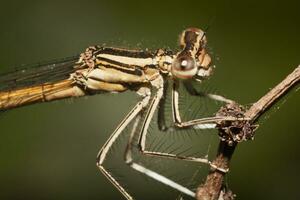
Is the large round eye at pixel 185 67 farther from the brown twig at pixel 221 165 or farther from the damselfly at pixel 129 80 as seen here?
the brown twig at pixel 221 165

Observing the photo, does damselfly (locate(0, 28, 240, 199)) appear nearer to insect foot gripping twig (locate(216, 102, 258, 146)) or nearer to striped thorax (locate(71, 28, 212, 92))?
striped thorax (locate(71, 28, 212, 92))

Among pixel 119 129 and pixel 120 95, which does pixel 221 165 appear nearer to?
pixel 119 129

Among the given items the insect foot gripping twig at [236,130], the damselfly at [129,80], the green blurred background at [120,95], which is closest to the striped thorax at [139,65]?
the damselfly at [129,80]

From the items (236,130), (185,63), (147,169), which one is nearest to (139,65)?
(185,63)

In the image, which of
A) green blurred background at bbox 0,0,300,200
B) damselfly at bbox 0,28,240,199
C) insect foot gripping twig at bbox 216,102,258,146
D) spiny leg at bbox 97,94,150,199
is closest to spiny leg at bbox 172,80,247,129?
damselfly at bbox 0,28,240,199

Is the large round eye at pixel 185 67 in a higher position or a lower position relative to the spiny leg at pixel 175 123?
higher

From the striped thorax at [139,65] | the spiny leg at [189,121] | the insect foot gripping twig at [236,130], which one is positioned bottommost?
the spiny leg at [189,121]

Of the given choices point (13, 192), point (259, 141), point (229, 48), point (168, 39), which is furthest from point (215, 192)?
point (13, 192)
